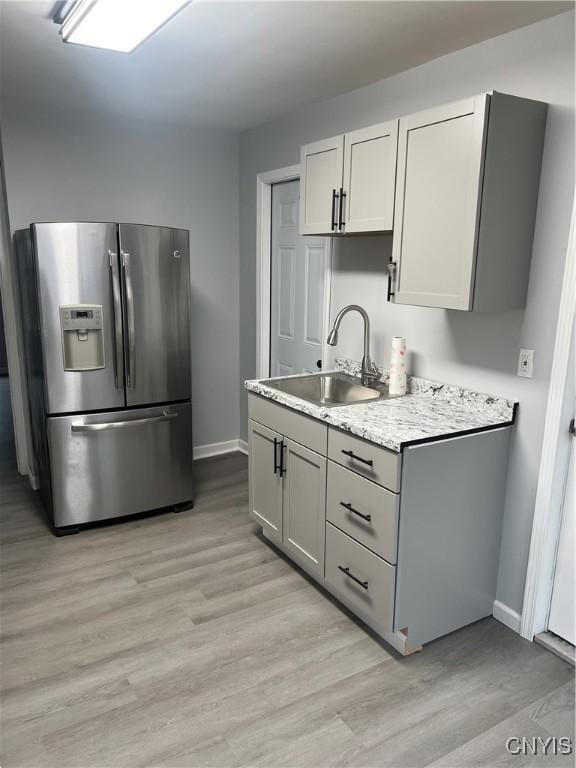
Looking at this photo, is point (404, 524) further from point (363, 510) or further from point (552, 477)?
→ point (552, 477)

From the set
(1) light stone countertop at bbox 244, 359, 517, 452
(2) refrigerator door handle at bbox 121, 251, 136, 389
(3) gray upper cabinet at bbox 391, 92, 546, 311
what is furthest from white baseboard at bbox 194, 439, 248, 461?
(3) gray upper cabinet at bbox 391, 92, 546, 311

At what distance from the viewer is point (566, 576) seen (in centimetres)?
231

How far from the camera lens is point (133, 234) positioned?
10.1 feet

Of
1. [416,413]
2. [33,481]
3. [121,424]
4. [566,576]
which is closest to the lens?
[566,576]

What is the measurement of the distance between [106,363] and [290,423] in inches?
45.1

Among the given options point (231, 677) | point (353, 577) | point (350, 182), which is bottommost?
point (231, 677)

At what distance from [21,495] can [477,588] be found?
2.88 m

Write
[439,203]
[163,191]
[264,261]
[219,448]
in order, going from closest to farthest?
[439,203], [163,191], [264,261], [219,448]

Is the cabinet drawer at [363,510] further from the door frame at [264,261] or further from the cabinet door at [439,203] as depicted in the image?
the door frame at [264,261]

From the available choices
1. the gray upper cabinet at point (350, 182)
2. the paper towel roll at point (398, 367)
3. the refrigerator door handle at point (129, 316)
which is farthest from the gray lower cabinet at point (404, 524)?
the refrigerator door handle at point (129, 316)

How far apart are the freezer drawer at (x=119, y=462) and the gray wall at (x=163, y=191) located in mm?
950

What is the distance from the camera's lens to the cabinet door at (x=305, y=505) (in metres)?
2.57

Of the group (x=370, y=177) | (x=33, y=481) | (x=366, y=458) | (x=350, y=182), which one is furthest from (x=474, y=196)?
(x=33, y=481)

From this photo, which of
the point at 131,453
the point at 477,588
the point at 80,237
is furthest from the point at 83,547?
the point at 477,588
